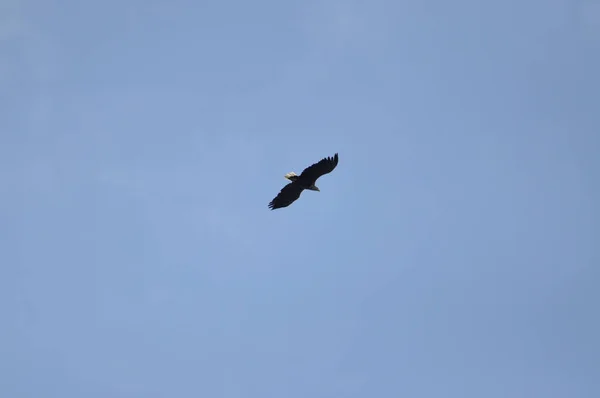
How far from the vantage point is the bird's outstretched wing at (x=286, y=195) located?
162 feet

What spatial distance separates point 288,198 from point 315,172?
2788 mm

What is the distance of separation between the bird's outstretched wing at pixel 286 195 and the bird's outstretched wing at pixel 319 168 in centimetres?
92

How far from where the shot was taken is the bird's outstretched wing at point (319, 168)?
46.7 metres

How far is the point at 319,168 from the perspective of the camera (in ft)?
155

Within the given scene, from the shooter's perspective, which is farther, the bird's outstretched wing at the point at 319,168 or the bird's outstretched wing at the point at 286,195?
the bird's outstretched wing at the point at 286,195

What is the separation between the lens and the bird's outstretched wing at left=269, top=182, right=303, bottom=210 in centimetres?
4928

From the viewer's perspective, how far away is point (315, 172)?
47719 mm

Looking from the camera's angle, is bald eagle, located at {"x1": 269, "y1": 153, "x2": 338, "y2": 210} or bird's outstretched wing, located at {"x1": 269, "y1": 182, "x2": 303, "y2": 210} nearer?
bald eagle, located at {"x1": 269, "y1": 153, "x2": 338, "y2": 210}

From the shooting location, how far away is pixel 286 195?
163 ft

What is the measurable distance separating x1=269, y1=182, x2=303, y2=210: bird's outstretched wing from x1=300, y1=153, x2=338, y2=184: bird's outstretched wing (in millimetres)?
917

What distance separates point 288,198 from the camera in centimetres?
4975

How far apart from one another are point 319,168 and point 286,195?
3114 mm

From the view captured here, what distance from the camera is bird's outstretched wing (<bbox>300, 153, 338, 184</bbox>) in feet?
153

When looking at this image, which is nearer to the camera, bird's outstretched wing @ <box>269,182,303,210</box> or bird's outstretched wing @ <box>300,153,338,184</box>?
bird's outstretched wing @ <box>300,153,338,184</box>
